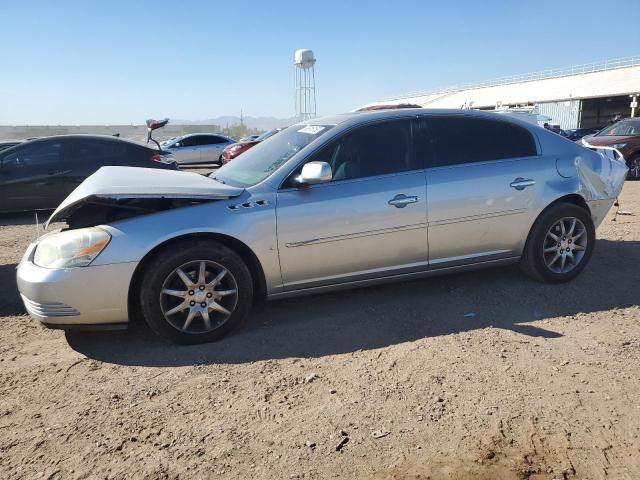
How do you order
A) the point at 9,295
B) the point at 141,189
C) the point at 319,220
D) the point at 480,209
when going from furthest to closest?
the point at 9,295
the point at 480,209
the point at 319,220
the point at 141,189

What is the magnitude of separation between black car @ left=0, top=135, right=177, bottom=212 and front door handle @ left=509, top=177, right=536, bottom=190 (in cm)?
607

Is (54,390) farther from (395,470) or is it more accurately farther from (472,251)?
(472,251)

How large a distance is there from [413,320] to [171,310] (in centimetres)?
184

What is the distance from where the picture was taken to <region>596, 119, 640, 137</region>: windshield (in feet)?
42.5

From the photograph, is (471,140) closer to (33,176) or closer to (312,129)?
(312,129)

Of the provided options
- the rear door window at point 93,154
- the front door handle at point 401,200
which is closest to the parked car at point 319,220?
the front door handle at point 401,200

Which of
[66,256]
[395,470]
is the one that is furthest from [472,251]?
[66,256]

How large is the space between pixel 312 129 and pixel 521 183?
6.15ft

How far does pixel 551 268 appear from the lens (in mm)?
4496

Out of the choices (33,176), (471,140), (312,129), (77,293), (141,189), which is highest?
(312,129)

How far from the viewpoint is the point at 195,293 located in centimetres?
346

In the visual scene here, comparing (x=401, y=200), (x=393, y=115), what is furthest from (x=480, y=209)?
(x=393, y=115)

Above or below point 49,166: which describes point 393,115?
above

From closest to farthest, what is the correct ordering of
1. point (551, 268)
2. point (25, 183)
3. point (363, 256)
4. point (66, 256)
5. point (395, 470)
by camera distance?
point (395, 470)
point (66, 256)
point (363, 256)
point (551, 268)
point (25, 183)
